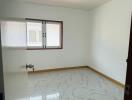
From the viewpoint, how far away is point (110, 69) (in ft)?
10.9

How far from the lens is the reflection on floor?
239 centimetres

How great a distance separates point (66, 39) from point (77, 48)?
595 mm

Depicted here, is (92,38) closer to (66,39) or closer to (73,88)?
(66,39)

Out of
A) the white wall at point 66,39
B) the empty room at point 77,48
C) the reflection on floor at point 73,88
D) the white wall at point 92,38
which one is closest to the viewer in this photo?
the reflection on floor at point 73,88

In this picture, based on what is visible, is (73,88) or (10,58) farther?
(73,88)

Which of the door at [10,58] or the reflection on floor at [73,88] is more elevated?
the door at [10,58]

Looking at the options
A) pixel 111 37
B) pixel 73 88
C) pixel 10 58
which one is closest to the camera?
pixel 10 58

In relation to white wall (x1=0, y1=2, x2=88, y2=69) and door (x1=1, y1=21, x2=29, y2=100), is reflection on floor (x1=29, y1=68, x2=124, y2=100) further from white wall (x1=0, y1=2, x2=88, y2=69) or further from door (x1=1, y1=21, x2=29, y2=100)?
door (x1=1, y1=21, x2=29, y2=100)

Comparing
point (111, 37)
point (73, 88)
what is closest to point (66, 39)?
point (111, 37)

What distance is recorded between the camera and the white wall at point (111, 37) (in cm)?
277

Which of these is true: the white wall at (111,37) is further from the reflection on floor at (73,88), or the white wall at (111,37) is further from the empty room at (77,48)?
the reflection on floor at (73,88)

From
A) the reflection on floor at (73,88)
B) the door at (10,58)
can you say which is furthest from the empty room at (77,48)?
the door at (10,58)

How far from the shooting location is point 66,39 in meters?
4.19

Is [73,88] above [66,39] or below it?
below
